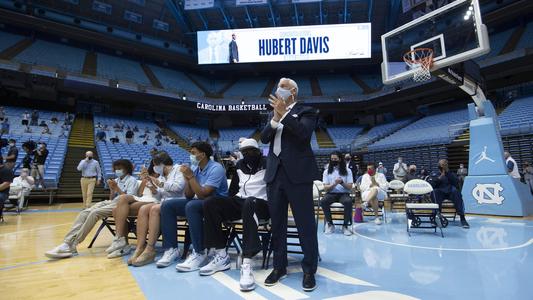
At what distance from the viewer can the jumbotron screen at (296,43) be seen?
18453 mm

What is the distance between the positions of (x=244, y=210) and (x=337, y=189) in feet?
9.26

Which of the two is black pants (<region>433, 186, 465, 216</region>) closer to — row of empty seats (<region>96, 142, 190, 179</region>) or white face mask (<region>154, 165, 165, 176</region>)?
white face mask (<region>154, 165, 165, 176</region>)

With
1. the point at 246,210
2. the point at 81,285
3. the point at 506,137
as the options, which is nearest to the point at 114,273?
the point at 81,285

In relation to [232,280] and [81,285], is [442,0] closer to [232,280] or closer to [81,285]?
[232,280]

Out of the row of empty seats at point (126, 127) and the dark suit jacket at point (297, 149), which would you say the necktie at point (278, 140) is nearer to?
the dark suit jacket at point (297, 149)

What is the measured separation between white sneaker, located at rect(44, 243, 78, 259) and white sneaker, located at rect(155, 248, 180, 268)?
1272 millimetres

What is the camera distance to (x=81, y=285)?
2.40 metres

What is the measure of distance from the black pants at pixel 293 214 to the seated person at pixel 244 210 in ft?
0.68

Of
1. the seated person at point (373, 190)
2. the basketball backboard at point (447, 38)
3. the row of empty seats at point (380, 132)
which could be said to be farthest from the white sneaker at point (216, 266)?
the row of empty seats at point (380, 132)

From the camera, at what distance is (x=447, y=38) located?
667cm

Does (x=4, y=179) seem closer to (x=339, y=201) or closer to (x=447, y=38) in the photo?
(x=339, y=201)

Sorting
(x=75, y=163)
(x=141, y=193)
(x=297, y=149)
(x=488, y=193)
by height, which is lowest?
(x=488, y=193)

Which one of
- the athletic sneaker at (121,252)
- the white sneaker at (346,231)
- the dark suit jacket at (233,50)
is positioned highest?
the dark suit jacket at (233,50)

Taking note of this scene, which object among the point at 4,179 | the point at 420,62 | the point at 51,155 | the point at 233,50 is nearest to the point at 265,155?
the point at 4,179
